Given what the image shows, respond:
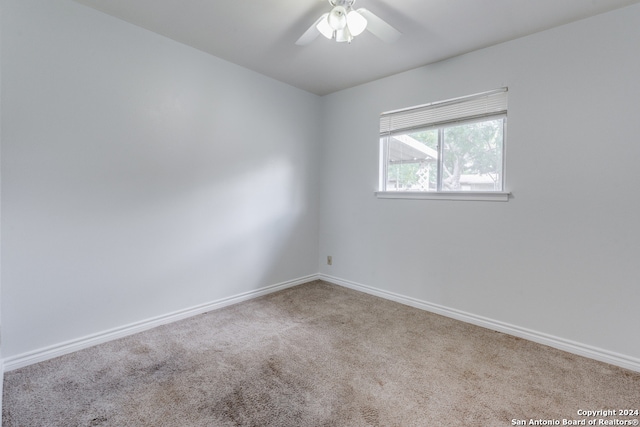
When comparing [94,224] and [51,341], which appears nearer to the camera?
[51,341]

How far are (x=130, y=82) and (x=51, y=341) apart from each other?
1905 mm

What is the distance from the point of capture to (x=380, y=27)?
191cm

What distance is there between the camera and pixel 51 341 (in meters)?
2.02

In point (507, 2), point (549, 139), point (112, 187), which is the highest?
point (507, 2)

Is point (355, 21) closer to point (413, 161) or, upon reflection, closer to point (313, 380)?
point (413, 161)

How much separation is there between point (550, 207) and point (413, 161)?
125cm

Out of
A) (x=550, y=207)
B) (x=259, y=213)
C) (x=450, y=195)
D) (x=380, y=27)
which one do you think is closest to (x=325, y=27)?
(x=380, y=27)

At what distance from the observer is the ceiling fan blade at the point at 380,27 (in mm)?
1832

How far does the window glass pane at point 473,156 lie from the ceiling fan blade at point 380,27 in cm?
119

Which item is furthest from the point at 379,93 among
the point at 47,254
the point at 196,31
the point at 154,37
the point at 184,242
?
the point at 47,254

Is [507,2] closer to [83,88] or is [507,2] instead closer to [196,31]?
[196,31]

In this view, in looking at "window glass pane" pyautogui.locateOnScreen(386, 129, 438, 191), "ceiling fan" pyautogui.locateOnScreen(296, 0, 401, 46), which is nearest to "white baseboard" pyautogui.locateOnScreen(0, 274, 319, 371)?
Answer: "window glass pane" pyautogui.locateOnScreen(386, 129, 438, 191)

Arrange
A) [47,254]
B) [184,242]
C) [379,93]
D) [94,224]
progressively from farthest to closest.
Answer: [379,93]
[184,242]
[94,224]
[47,254]

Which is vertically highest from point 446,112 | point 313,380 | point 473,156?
point 446,112
